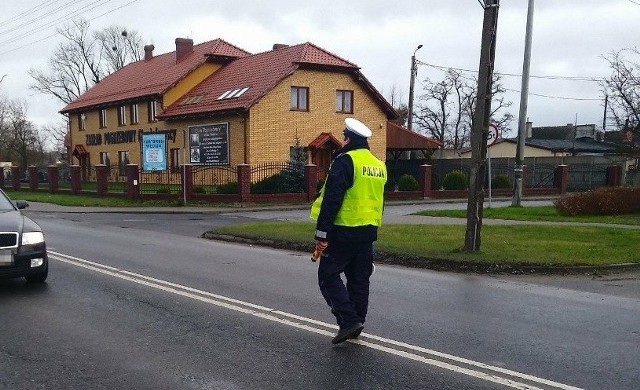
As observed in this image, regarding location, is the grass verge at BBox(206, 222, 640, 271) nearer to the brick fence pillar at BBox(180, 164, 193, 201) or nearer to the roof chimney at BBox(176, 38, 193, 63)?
the brick fence pillar at BBox(180, 164, 193, 201)

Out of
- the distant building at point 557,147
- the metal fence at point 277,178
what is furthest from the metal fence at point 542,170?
the metal fence at point 277,178

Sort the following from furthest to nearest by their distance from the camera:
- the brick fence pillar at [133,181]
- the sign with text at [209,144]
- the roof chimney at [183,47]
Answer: the roof chimney at [183,47] < the sign with text at [209,144] < the brick fence pillar at [133,181]

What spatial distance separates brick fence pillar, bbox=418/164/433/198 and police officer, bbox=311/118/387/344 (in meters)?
24.0

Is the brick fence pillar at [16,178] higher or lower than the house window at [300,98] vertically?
lower

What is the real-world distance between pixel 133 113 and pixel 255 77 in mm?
10409

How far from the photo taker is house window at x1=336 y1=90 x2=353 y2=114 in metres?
32.0

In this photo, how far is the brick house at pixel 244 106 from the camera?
96.5ft

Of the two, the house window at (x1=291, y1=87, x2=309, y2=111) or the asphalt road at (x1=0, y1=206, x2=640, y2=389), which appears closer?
the asphalt road at (x1=0, y1=206, x2=640, y2=389)

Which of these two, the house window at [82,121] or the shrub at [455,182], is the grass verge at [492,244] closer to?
the shrub at [455,182]

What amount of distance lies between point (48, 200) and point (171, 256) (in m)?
20.5

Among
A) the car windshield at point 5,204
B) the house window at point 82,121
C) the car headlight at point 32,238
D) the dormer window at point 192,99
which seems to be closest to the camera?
the car headlight at point 32,238

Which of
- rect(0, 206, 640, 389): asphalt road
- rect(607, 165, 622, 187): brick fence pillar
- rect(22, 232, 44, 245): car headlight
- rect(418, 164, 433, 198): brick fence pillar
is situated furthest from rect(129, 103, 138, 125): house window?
rect(22, 232, 44, 245): car headlight

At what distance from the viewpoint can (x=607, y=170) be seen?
3278 centimetres

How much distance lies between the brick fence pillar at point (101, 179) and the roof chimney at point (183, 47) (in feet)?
38.7
